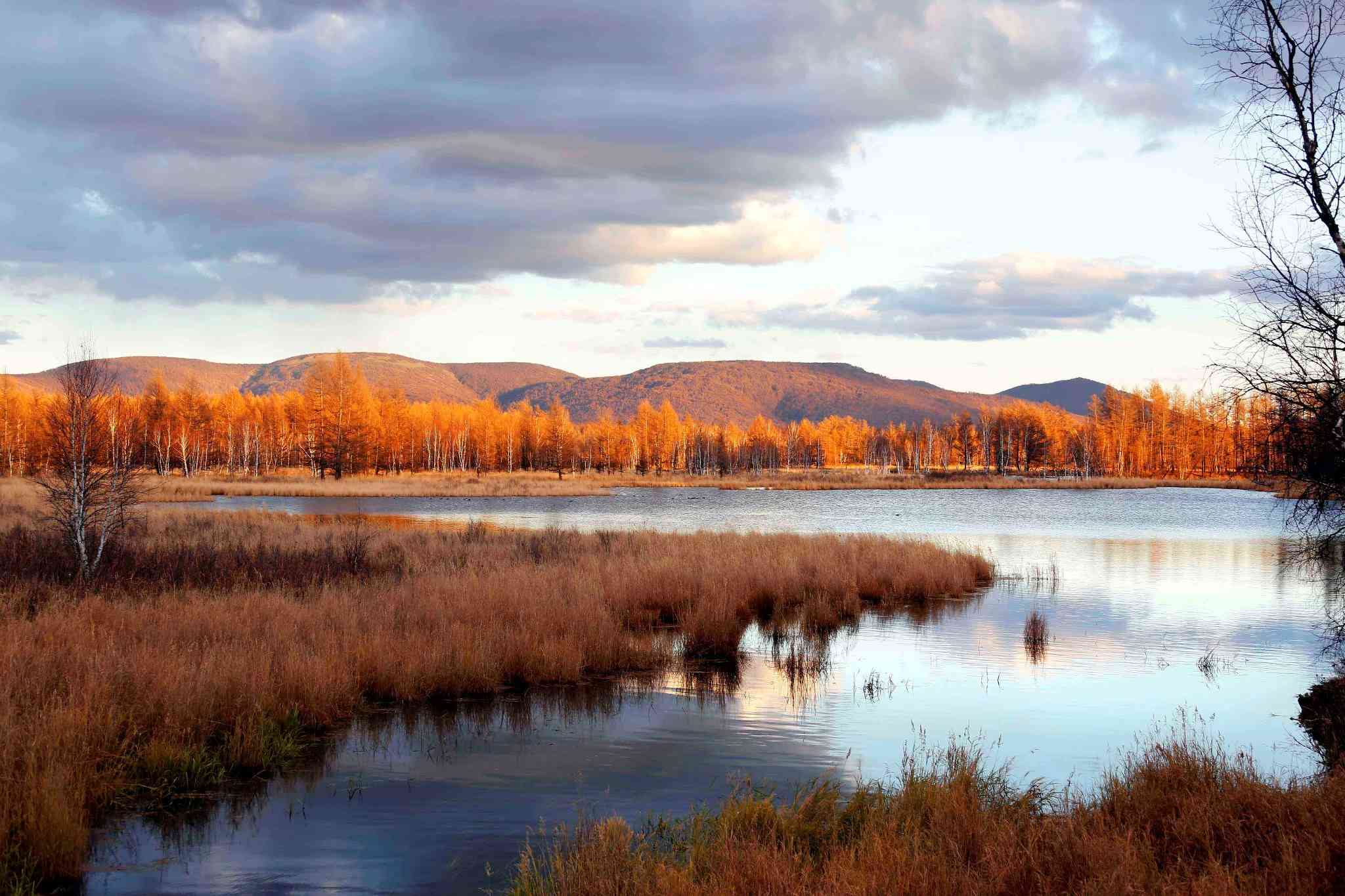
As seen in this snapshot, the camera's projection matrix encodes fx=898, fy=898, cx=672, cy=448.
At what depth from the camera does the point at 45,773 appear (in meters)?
6.93

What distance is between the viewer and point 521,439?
13000cm

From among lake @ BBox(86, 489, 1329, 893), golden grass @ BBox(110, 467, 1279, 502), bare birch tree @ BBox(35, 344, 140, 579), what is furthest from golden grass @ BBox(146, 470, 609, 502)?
lake @ BBox(86, 489, 1329, 893)

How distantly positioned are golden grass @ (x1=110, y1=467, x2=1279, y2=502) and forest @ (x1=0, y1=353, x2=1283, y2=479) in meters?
4.43

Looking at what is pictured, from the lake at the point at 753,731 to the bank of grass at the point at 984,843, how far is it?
1210 mm

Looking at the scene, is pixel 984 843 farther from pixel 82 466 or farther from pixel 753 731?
pixel 82 466

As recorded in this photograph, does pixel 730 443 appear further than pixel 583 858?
Yes

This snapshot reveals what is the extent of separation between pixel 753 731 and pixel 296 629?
6543 mm

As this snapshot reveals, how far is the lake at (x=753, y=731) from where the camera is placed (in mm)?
7383

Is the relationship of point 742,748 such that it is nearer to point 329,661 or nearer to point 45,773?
point 329,661

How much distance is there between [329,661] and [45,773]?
14.9ft

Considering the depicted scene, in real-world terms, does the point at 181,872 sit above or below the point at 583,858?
below

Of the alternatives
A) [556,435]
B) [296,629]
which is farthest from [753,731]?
[556,435]

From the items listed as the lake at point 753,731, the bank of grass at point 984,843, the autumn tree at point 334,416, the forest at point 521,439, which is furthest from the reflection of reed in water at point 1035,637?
the autumn tree at point 334,416

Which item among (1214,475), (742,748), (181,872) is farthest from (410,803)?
(1214,475)
